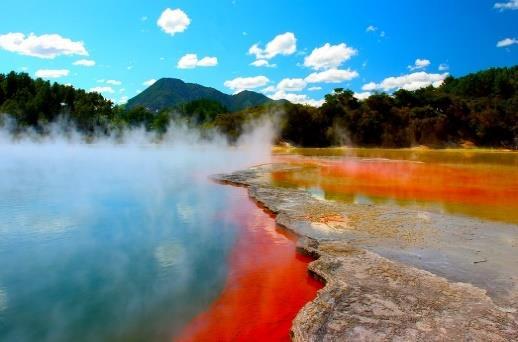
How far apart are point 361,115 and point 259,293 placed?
46217 millimetres

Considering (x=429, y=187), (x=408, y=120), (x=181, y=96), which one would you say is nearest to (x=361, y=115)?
(x=408, y=120)

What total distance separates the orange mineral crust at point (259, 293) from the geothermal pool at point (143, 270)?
0.01 meters

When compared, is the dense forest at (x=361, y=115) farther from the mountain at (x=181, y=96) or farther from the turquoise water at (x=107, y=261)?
the mountain at (x=181, y=96)

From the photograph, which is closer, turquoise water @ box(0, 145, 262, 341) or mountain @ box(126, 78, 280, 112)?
turquoise water @ box(0, 145, 262, 341)

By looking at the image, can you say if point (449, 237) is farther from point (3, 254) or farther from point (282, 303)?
point (3, 254)

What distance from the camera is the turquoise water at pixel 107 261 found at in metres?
4.50

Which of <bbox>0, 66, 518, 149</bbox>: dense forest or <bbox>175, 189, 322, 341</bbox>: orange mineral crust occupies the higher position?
<bbox>0, 66, 518, 149</bbox>: dense forest

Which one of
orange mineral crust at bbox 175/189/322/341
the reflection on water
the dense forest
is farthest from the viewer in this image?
the dense forest

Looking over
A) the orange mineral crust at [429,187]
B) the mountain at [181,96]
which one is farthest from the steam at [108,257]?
the mountain at [181,96]

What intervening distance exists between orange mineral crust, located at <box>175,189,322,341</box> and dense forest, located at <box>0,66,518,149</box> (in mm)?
42464

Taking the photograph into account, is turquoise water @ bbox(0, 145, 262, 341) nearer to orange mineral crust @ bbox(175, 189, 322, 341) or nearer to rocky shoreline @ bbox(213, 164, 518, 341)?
orange mineral crust @ bbox(175, 189, 322, 341)

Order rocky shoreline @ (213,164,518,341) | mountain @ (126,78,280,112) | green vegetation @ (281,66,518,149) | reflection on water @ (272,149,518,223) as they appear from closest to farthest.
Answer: rocky shoreline @ (213,164,518,341), reflection on water @ (272,149,518,223), green vegetation @ (281,66,518,149), mountain @ (126,78,280,112)

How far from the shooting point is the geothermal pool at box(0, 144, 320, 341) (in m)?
4.50

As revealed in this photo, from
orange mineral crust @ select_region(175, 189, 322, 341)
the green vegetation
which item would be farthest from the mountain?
orange mineral crust @ select_region(175, 189, 322, 341)
